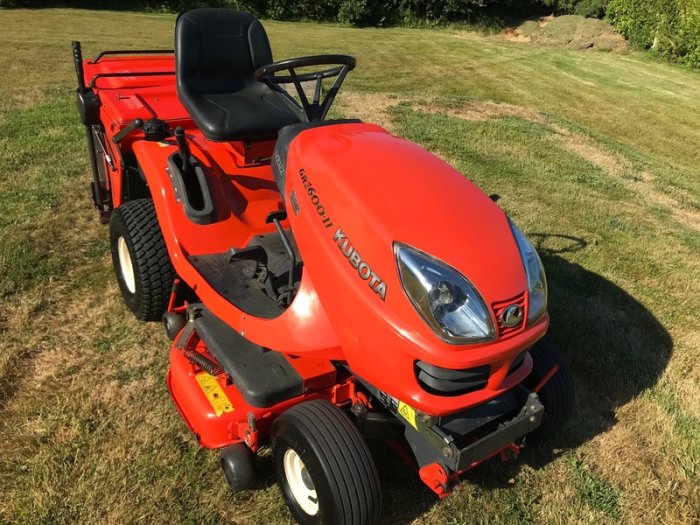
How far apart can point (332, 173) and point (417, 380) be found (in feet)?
2.43

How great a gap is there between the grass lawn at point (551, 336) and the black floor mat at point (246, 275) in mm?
612

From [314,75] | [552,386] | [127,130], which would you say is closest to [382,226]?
[552,386]

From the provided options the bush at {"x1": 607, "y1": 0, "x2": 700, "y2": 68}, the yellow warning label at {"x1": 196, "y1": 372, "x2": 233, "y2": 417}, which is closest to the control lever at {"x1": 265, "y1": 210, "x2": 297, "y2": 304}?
the yellow warning label at {"x1": 196, "y1": 372, "x2": 233, "y2": 417}

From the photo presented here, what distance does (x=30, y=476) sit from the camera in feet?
7.10

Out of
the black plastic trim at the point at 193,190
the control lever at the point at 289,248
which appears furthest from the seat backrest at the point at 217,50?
the control lever at the point at 289,248

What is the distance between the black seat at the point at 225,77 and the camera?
292 cm

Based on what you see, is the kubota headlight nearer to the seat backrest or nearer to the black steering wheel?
the black steering wheel

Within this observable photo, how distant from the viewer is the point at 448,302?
166cm

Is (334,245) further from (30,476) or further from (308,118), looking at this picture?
(30,476)

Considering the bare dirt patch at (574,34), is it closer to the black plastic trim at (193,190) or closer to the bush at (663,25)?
the bush at (663,25)

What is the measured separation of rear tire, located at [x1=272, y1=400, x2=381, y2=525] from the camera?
183 centimetres

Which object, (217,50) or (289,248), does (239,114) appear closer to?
(217,50)

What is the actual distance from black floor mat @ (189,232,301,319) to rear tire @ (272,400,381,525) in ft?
1.44

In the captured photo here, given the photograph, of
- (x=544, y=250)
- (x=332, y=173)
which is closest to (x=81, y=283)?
(x=332, y=173)
